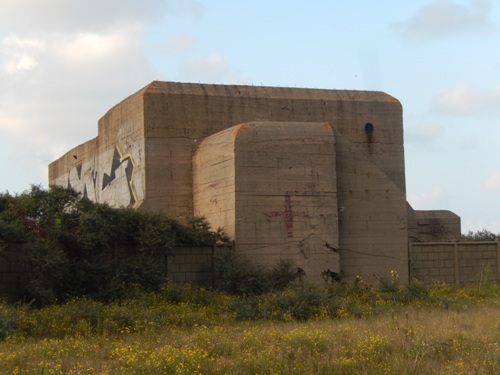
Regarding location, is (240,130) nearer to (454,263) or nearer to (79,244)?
(79,244)

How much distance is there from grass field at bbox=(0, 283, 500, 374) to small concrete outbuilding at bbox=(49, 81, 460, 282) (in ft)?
9.98

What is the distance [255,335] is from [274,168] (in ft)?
33.8

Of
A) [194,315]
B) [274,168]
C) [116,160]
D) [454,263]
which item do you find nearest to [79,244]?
[194,315]

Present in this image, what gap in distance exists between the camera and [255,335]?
14.6 meters

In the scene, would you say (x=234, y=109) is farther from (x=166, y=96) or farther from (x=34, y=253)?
(x=34, y=253)

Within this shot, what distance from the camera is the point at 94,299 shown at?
2005cm

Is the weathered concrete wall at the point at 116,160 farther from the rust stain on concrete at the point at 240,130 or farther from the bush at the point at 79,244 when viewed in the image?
the bush at the point at 79,244


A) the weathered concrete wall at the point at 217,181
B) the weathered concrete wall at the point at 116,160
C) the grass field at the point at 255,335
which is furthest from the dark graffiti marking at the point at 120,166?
the grass field at the point at 255,335

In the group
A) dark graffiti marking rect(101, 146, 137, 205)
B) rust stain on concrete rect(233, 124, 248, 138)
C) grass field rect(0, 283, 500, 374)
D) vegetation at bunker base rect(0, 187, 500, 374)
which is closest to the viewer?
grass field rect(0, 283, 500, 374)

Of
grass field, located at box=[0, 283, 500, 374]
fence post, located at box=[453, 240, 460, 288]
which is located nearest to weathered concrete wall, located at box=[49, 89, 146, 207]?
grass field, located at box=[0, 283, 500, 374]

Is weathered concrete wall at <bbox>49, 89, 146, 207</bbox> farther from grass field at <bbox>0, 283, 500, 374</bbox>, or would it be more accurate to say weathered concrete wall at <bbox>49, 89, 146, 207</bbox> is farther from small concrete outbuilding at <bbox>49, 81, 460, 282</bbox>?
grass field at <bbox>0, 283, 500, 374</bbox>

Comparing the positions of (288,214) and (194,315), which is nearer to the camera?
(194,315)

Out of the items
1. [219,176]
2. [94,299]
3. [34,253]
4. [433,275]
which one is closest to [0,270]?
[34,253]

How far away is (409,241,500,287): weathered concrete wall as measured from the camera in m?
26.9
